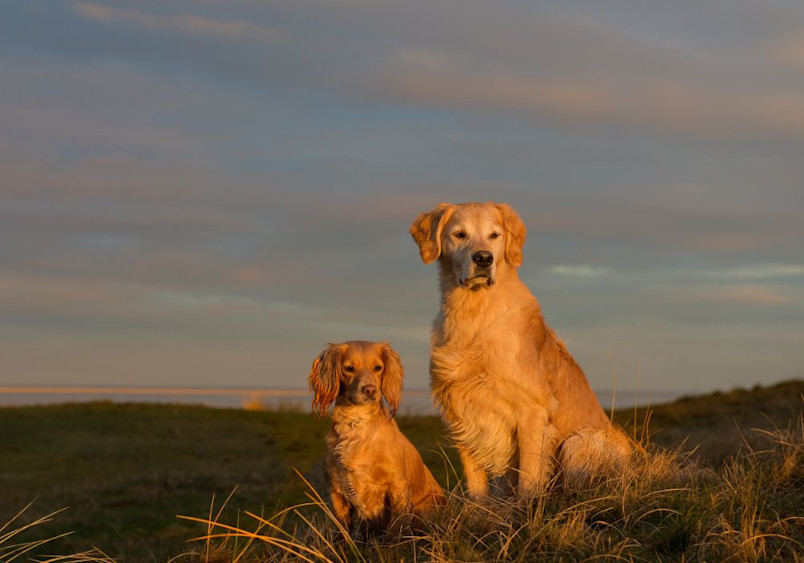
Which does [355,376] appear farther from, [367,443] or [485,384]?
[485,384]

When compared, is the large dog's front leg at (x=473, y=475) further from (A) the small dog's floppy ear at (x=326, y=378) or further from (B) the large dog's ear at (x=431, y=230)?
(B) the large dog's ear at (x=431, y=230)

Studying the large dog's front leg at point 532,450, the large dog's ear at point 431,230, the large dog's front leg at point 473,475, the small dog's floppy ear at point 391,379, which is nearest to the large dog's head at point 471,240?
the large dog's ear at point 431,230

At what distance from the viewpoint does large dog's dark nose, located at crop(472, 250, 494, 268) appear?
6414 millimetres

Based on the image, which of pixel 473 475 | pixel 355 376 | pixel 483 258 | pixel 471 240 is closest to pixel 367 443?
pixel 355 376

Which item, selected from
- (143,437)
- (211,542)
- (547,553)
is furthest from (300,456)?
(547,553)

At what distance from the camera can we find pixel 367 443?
6.18 m

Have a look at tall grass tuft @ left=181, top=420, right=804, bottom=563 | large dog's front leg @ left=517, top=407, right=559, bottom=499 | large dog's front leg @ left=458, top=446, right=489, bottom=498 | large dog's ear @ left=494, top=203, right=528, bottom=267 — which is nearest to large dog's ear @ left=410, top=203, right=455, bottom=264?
large dog's ear @ left=494, top=203, right=528, bottom=267

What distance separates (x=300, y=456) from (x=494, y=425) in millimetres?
13084

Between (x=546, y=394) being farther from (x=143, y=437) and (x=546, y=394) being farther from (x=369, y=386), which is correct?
(x=143, y=437)

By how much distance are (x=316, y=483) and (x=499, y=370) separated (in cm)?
896

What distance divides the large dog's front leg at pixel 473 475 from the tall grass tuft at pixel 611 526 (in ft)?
0.31

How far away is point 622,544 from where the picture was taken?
5293mm

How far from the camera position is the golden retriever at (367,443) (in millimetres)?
6168

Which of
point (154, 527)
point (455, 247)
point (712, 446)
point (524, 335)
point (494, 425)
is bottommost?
point (154, 527)
